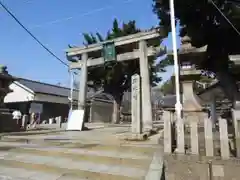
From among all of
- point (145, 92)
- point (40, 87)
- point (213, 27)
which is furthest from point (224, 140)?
point (40, 87)

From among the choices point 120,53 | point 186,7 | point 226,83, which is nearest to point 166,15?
point 186,7

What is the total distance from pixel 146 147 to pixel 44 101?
83.7 ft

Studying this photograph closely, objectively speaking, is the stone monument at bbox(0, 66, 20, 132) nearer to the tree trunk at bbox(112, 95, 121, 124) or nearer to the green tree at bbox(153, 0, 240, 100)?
the green tree at bbox(153, 0, 240, 100)

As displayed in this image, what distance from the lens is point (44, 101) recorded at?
28125 mm

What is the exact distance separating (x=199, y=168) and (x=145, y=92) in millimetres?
5180

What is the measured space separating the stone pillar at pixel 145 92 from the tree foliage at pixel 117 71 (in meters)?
11.7

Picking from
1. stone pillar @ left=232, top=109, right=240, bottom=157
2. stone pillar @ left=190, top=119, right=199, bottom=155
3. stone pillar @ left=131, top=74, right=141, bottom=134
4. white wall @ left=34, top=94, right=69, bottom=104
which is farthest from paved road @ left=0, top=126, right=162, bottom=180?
white wall @ left=34, top=94, right=69, bottom=104

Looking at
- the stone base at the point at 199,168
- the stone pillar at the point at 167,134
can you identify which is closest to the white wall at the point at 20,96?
the stone pillar at the point at 167,134

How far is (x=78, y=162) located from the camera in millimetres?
4785

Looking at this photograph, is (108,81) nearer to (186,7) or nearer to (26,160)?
(186,7)

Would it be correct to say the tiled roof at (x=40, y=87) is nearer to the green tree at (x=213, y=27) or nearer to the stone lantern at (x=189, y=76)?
the green tree at (x=213, y=27)

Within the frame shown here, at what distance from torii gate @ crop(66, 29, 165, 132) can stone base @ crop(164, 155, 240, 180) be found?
4014 millimetres

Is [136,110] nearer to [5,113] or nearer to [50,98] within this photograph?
[5,113]

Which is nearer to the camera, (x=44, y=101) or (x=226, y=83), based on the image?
(x=226, y=83)
